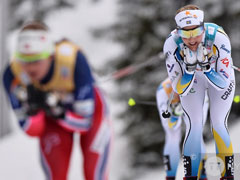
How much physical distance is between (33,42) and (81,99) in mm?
563

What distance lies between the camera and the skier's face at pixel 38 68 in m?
4.15

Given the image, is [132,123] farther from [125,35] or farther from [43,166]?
[43,166]

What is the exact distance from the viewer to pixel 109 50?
2197cm

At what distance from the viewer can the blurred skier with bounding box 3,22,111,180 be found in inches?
164

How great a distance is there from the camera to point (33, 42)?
13.5 ft

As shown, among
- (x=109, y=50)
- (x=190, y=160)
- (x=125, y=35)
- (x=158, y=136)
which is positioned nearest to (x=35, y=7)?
(x=109, y=50)

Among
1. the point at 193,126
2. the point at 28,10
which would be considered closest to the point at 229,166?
the point at 193,126

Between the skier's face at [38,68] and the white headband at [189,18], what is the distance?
1.31m

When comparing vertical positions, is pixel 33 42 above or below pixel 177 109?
above

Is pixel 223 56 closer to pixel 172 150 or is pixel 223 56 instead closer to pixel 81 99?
pixel 81 99

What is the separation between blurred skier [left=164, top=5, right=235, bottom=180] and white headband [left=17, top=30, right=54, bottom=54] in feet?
4.24

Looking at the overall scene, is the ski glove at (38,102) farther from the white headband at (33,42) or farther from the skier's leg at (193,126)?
the skier's leg at (193,126)

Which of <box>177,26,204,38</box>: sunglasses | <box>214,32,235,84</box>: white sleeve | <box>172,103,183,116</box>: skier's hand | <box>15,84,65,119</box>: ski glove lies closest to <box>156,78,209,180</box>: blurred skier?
<box>172,103,183,116</box>: skier's hand

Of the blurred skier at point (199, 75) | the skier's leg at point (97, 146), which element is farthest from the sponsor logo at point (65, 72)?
the blurred skier at point (199, 75)
